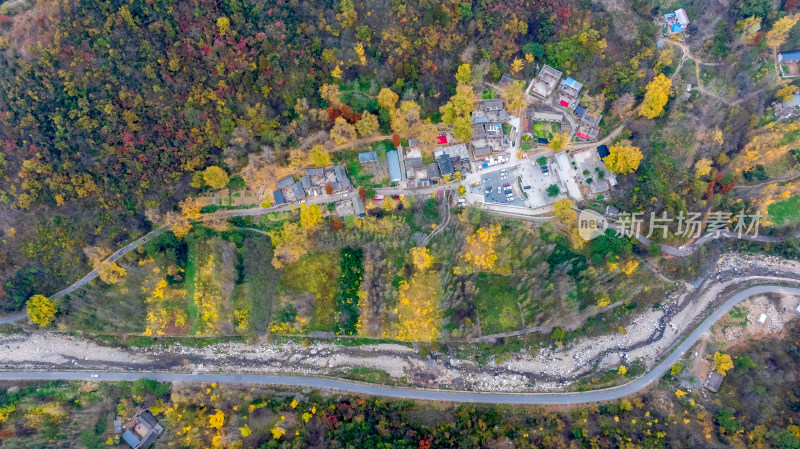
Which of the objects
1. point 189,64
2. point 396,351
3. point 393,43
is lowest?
Result: point 396,351

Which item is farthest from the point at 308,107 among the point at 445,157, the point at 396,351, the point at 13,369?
the point at 13,369

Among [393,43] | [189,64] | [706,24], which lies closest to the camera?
[189,64]

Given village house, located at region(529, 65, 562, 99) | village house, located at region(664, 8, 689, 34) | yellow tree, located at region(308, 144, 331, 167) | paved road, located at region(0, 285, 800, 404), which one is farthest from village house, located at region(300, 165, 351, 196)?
village house, located at region(664, 8, 689, 34)

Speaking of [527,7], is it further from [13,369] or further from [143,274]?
[13,369]

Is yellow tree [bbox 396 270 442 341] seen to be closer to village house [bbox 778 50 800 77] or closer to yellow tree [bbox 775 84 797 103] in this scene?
yellow tree [bbox 775 84 797 103]

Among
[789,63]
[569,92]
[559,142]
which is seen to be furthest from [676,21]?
[559,142]

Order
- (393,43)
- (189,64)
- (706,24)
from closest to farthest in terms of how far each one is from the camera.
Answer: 1. (189,64)
2. (393,43)
3. (706,24)

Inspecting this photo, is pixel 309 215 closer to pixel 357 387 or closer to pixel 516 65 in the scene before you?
pixel 357 387

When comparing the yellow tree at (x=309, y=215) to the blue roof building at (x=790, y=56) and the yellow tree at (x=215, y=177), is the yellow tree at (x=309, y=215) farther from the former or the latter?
the blue roof building at (x=790, y=56)
